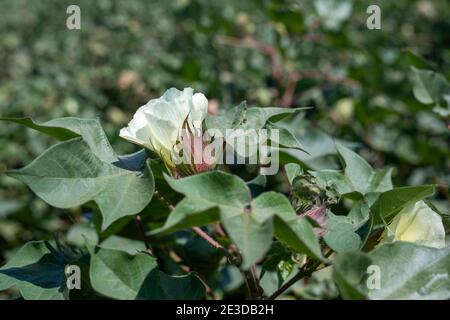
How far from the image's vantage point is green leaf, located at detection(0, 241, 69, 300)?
3.02 ft

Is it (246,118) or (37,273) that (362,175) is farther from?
(37,273)

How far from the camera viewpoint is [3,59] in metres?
3.43

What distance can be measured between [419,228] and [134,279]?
0.39 m

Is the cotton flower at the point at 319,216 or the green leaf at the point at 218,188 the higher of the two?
the green leaf at the point at 218,188

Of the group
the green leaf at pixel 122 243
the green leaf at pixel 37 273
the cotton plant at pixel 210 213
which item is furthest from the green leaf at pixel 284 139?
the green leaf at pixel 122 243

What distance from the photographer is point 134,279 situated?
872mm

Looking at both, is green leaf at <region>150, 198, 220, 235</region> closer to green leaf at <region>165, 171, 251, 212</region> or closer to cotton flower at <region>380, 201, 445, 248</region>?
green leaf at <region>165, 171, 251, 212</region>

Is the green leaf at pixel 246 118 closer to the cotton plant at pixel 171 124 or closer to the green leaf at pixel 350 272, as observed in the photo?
the cotton plant at pixel 171 124

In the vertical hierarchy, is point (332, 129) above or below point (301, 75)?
below

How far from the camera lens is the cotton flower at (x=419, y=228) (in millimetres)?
870

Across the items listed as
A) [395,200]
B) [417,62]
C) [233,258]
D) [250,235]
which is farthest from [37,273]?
[417,62]

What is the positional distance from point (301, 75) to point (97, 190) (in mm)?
1496

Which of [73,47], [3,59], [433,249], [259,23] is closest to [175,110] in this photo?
[433,249]
